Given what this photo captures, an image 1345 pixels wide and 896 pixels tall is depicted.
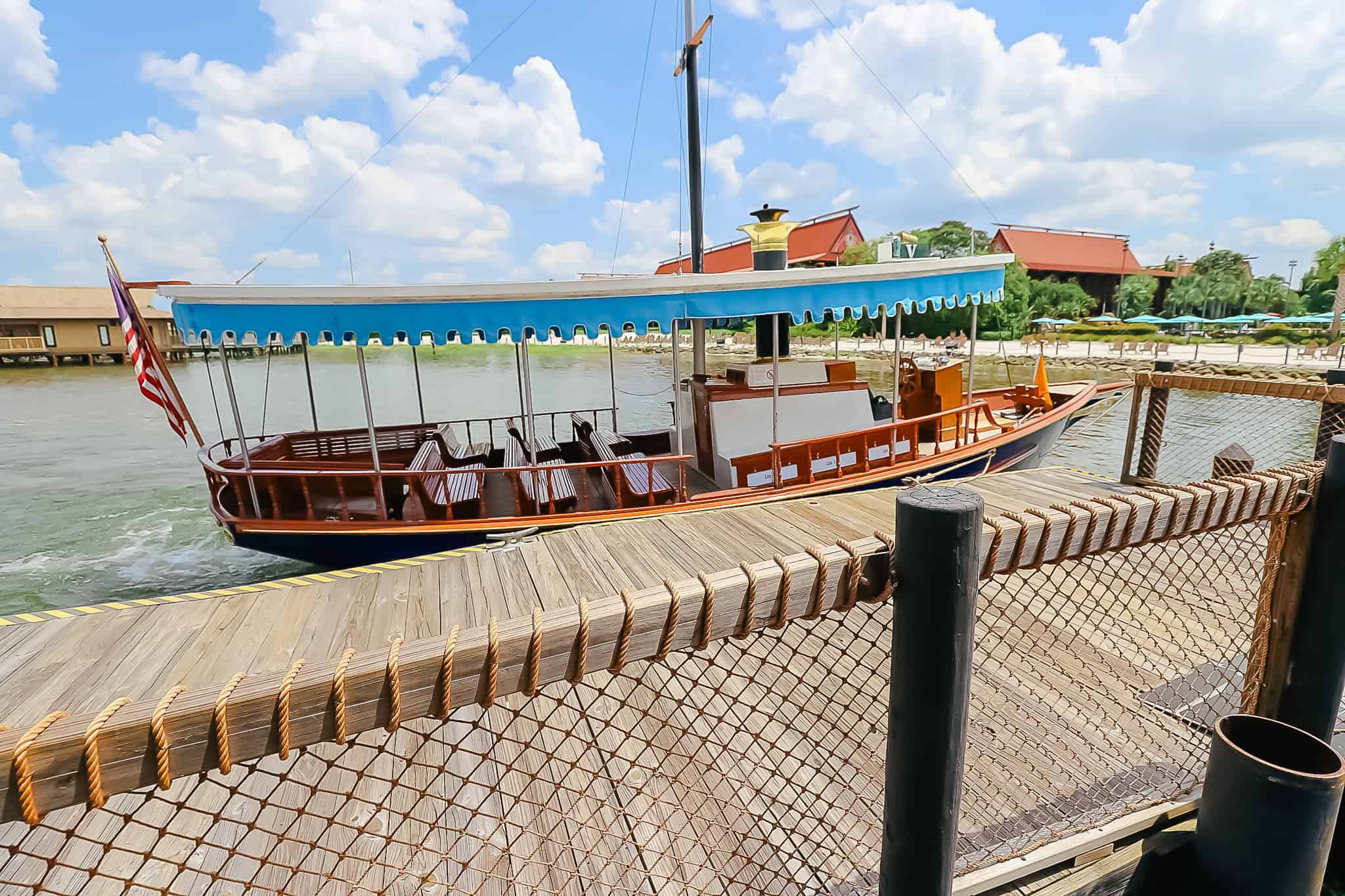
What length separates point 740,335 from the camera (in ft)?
203

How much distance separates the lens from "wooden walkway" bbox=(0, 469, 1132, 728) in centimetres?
317

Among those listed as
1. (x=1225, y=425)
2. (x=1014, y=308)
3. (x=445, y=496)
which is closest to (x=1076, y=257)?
(x=1014, y=308)

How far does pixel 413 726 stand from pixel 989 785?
103 inches

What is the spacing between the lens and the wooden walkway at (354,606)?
3174 mm

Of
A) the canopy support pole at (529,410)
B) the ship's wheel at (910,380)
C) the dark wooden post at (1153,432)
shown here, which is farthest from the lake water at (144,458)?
the dark wooden post at (1153,432)

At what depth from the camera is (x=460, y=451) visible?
7957 mm

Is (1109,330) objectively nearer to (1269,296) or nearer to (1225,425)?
(1269,296)

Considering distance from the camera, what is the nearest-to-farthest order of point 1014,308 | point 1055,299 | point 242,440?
point 242,440, point 1014,308, point 1055,299

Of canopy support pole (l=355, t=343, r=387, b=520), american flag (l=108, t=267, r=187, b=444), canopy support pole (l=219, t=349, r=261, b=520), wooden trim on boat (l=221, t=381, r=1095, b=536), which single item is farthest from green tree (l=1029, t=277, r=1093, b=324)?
american flag (l=108, t=267, r=187, b=444)

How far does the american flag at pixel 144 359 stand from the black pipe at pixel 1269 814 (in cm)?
677

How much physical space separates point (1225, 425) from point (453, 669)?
2439 cm

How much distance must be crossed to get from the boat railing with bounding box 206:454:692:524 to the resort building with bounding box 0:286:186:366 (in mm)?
50247

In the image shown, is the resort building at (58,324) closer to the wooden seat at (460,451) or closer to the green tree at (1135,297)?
the wooden seat at (460,451)

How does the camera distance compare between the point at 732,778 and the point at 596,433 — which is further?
the point at 596,433
